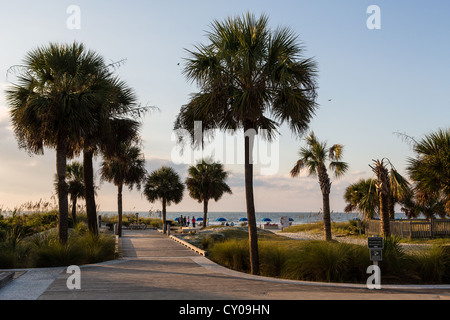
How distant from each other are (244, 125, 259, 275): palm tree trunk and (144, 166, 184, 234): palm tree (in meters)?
33.0

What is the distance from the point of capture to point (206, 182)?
149 ft

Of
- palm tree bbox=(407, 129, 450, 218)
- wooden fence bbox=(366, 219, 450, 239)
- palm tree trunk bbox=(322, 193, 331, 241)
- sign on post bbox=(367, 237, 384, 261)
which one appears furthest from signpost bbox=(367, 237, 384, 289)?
wooden fence bbox=(366, 219, 450, 239)

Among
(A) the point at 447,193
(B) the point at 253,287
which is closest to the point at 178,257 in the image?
(B) the point at 253,287

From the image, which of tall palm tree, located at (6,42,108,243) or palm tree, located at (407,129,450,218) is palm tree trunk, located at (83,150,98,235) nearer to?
tall palm tree, located at (6,42,108,243)

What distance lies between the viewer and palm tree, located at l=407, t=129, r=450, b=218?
15633mm

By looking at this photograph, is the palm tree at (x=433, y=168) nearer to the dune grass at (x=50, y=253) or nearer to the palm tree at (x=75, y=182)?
the dune grass at (x=50, y=253)

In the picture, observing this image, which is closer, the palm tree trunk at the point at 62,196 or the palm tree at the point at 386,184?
the palm tree trunk at the point at 62,196

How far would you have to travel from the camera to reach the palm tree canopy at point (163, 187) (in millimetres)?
45312

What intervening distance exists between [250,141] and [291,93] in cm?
206

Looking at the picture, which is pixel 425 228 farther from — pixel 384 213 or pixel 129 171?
pixel 129 171

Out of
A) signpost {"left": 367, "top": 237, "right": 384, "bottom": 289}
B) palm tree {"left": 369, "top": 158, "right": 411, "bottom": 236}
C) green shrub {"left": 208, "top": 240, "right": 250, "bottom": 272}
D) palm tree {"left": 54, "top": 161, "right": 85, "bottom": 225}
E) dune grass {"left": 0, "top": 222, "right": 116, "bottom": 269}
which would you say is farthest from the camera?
palm tree {"left": 54, "top": 161, "right": 85, "bottom": 225}

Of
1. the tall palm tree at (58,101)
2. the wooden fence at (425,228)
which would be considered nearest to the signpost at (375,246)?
the tall palm tree at (58,101)

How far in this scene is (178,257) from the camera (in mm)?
15992
